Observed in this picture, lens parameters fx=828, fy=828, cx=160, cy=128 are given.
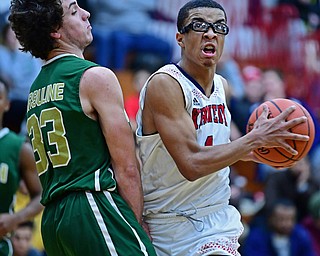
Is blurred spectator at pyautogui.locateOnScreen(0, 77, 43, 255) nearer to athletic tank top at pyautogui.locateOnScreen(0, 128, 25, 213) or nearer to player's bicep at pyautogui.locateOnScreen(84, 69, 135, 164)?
athletic tank top at pyautogui.locateOnScreen(0, 128, 25, 213)

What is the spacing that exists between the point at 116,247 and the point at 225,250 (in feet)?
2.66

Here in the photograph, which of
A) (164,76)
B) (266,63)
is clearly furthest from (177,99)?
(266,63)

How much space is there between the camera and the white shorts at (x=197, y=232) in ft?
16.8

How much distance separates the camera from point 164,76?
17.1 feet

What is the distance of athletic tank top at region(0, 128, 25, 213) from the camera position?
21.9 ft

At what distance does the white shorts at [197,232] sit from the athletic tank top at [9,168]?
1.78m

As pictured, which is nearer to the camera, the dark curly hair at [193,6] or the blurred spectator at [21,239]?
the dark curly hair at [193,6]

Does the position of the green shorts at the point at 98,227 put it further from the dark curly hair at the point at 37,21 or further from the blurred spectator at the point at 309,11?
the blurred spectator at the point at 309,11

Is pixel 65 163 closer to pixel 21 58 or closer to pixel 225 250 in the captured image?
pixel 225 250

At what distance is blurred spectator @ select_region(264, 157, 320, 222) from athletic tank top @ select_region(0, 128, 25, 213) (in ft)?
15.3

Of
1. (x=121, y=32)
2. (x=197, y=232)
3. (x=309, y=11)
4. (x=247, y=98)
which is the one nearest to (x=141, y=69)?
(x=121, y=32)

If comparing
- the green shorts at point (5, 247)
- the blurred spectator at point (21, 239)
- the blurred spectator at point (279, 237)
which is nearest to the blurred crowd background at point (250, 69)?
the blurred spectator at point (279, 237)

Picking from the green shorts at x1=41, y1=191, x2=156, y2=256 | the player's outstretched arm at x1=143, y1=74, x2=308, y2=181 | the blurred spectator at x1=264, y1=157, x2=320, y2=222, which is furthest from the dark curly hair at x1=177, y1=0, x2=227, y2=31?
the blurred spectator at x1=264, y1=157, x2=320, y2=222

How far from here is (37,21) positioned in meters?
4.86
